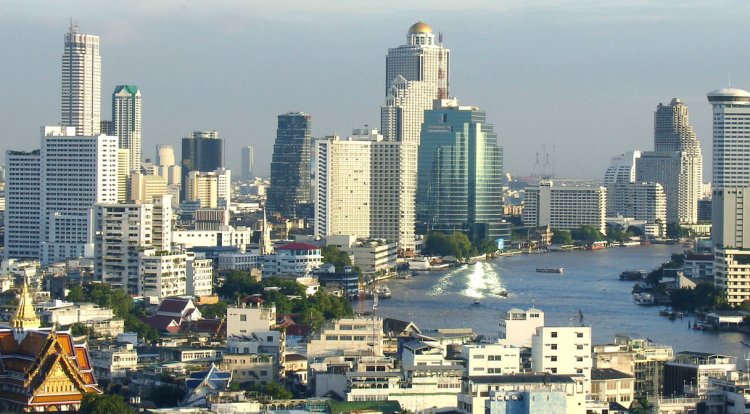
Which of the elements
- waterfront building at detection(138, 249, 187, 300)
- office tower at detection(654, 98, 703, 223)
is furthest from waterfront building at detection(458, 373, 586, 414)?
office tower at detection(654, 98, 703, 223)

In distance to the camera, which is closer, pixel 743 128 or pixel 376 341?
pixel 376 341

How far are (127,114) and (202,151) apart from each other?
10.5 metres

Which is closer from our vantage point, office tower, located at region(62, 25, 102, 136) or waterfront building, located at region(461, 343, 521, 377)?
waterfront building, located at region(461, 343, 521, 377)

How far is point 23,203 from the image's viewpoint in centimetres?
4841

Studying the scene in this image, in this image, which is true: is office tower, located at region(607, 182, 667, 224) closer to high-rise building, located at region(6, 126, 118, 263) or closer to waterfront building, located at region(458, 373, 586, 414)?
high-rise building, located at region(6, 126, 118, 263)

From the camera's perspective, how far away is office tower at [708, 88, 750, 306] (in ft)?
129

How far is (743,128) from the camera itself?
236ft

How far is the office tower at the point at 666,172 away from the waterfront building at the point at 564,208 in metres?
10.2

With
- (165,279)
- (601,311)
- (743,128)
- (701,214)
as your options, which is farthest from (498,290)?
(701,214)

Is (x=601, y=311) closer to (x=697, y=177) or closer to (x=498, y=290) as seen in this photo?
(x=498, y=290)

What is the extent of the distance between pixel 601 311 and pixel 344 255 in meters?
12.2

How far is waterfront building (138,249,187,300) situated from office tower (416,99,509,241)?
27.5 metres

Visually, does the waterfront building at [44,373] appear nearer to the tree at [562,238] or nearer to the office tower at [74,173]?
the office tower at [74,173]

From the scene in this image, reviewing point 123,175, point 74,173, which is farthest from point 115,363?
point 123,175
